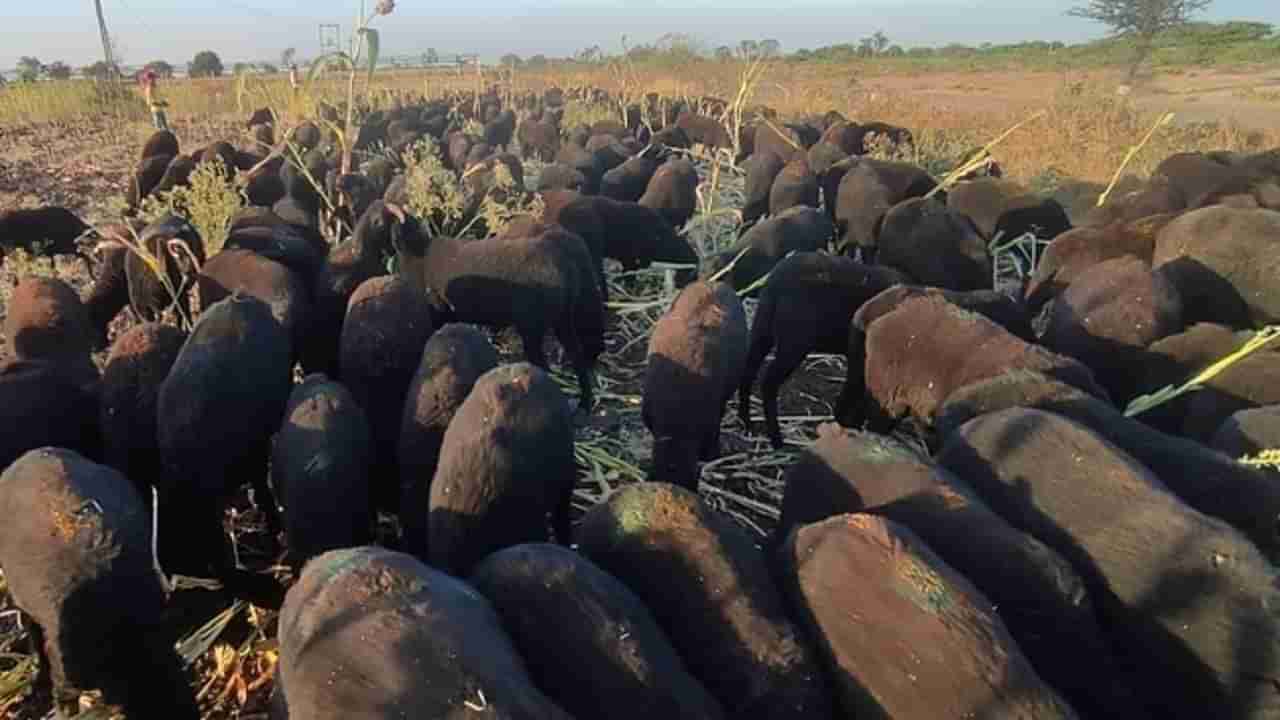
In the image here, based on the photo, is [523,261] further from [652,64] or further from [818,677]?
[652,64]

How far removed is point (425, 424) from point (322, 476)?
546 mm

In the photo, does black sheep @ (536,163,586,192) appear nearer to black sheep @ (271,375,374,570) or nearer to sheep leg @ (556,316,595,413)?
sheep leg @ (556,316,595,413)

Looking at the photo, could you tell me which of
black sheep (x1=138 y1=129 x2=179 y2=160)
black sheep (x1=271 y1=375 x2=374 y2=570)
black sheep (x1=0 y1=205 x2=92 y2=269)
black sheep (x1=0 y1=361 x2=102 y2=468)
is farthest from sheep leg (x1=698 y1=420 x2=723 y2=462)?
black sheep (x1=138 y1=129 x2=179 y2=160)

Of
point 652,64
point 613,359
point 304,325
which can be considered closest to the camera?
point 304,325

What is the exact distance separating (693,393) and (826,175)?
6.45 m

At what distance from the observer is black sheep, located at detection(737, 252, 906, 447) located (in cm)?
616

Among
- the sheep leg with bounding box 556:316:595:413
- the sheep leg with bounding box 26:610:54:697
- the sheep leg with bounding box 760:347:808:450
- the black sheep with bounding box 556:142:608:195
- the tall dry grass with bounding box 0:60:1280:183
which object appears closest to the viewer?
the sheep leg with bounding box 26:610:54:697

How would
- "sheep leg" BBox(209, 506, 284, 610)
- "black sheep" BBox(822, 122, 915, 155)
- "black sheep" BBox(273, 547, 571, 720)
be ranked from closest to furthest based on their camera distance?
"black sheep" BBox(273, 547, 571, 720) → "sheep leg" BBox(209, 506, 284, 610) → "black sheep" BBox(822, 122, 915, 155)

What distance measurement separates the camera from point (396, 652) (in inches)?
94.6

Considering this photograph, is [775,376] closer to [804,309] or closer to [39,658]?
[804,309]

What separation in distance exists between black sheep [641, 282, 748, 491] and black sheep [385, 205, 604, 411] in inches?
48.4

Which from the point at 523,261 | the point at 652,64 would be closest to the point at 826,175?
the point at 523,261

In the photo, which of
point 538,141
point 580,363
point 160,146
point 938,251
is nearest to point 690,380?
point 580,363

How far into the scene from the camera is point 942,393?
5.03 meters
